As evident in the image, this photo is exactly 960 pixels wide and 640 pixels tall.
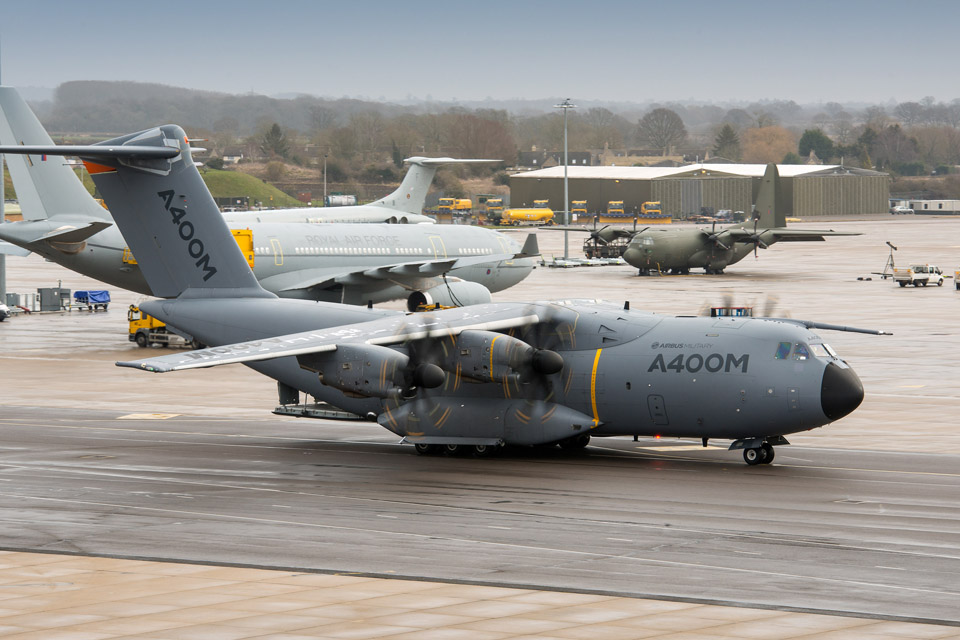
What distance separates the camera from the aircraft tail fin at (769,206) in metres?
96.2

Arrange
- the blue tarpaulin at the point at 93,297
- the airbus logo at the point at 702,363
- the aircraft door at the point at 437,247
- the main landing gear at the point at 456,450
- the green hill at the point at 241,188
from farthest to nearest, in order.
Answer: the green hill at the point at 241,188, the blue tarpaulin at the point at 93,297, the aircraft door at the point at 437,247, the main landing gear at the point at 456,450, the airbus logo at the point at 702,363

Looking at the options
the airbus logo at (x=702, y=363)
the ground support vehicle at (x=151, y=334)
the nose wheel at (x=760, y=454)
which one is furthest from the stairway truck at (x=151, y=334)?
the nose wheel at (x=760, y=454)

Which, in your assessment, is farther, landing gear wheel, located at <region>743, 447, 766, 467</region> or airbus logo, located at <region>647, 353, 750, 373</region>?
landing gear wheel, located at <region>743, 447, 766, 467</region>

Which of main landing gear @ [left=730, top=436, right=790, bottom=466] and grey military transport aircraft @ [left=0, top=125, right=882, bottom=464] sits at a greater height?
grey military transport aircraft @ [left=0, top=125, right=882, bottom=464]

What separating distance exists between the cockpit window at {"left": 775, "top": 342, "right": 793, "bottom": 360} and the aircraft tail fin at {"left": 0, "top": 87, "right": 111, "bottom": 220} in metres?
32.6

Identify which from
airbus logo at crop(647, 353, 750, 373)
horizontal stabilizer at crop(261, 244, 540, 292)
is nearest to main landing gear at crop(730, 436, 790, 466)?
airbus logo at crop(647, 353, 750, 373)

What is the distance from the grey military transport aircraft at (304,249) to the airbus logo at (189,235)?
13890mm

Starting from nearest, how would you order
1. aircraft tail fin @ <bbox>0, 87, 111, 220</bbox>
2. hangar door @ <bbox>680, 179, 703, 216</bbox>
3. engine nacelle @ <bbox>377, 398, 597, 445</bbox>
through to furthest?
engine nacelle @ <bbox>377, 398, 597, 445</bbox> < aircraft tail fin @ <bbox>0, 87, 111, 220</bbox> < hangar door @ <bbox>680, 179, 703, 216</bbox>

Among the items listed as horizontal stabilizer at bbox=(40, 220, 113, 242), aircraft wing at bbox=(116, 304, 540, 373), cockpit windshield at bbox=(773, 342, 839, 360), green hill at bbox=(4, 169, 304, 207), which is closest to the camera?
aircraft wing at bbox=(116, 304, 540, 373)

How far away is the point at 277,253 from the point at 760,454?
31108 mm

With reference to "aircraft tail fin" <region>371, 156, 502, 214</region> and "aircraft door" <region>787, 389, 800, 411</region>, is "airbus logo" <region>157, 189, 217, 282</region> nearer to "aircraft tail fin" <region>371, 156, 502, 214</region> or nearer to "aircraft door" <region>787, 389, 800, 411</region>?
"aircraft door" <region>787, 389, 800, 411</region>

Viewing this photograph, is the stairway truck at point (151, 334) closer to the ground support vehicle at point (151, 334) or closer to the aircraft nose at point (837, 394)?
the ground support vehicle at point (151, 334)

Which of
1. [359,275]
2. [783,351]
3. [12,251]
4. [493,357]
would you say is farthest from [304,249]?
[783,351]

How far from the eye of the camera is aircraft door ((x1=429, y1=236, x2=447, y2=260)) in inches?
2402
